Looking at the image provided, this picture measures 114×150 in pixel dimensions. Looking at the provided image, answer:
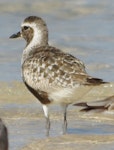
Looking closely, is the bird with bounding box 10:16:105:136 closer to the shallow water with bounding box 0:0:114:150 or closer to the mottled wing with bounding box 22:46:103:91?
the mottled wing with bounding box 22:46:103:91

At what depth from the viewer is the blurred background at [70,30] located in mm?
13422

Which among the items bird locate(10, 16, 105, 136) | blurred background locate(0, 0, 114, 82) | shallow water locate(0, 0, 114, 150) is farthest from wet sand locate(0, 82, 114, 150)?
blurred background locate(0, 0, 114, 82)

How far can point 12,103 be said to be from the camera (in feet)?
36.0

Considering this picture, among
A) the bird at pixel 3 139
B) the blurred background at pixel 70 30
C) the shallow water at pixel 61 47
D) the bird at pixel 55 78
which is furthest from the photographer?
the blurred background at pixel 70 30

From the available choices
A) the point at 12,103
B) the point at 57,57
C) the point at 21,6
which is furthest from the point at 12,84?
the point at 21,6

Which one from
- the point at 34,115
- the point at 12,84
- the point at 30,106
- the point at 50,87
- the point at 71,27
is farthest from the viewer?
the point at 71,27

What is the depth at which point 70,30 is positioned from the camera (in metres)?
16.7

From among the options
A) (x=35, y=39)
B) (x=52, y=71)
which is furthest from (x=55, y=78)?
(x=35, y=39)

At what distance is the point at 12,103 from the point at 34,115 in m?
0.92

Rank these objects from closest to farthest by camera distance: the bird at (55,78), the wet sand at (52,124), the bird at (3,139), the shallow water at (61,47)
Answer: the bird at (3,139) < the wet sand at (52,124) < the bird at (55,78) < the shallow water at (61,47)

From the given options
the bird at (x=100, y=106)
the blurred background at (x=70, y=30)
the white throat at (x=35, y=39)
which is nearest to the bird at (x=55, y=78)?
the bird at (x=100, y=106)

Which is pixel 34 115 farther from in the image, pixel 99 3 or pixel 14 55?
→ pixel 99 3

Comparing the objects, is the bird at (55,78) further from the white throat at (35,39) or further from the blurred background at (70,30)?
the blurred background at (70,30)

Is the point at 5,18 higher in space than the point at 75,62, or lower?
lower
